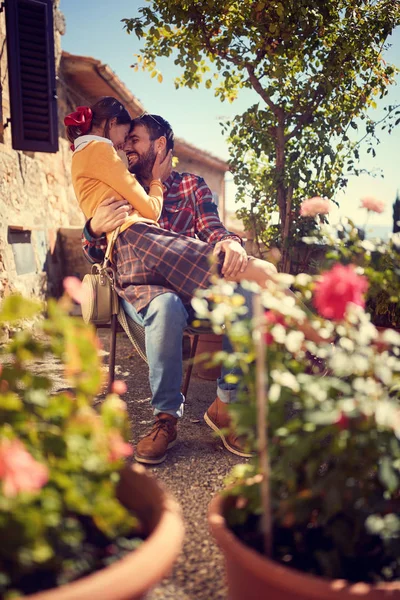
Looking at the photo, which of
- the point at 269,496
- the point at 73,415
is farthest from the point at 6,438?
the point at 269,496

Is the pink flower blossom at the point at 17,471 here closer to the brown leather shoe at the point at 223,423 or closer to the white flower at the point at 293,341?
the white flower at the point at 293,341

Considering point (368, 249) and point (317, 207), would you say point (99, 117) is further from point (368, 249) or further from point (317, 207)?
point (368, 249)

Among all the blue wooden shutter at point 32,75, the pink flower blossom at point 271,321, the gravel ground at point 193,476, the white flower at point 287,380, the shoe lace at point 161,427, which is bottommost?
the gravel ground at point 193,476

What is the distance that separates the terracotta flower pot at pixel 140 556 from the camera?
71 centimetres

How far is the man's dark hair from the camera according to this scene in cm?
260

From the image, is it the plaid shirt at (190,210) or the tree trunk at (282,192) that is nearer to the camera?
the plaid shirt at (190,210)

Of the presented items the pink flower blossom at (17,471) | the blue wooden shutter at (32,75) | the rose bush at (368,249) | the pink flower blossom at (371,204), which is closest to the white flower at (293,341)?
the rose bush at (368,249)

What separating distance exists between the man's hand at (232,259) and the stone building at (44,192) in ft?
7.69

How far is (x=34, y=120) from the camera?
14.7 ft

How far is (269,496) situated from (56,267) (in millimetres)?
4644

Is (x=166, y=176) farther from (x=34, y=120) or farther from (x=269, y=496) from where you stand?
(x=34, y=120)

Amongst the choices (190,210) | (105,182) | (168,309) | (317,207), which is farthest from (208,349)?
(317,207)

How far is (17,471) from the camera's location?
2.12ft

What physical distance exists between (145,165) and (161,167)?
0.09 m
